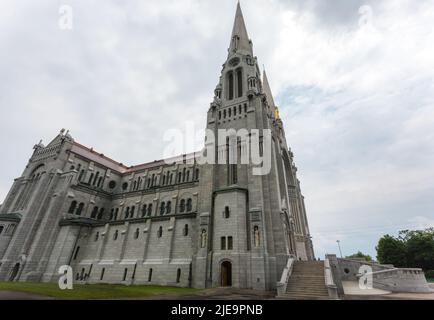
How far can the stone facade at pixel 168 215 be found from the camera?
2442 centimetres

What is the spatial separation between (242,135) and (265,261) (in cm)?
1647

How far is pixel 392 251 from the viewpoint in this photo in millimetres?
56750

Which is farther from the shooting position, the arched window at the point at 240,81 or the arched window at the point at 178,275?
the arched window at the point at 240,81

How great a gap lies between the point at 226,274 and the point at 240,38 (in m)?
43.5

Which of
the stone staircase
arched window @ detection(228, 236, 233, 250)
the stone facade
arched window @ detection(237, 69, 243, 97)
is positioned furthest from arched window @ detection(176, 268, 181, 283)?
arched window @ detection(237, 69, 243, 97)

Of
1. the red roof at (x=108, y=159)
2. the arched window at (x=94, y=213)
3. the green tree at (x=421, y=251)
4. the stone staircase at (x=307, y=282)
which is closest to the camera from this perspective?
the stone staircase at (x=307, y=282)

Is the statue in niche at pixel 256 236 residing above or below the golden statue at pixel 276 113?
below

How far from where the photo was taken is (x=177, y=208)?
A: 36.0 meters

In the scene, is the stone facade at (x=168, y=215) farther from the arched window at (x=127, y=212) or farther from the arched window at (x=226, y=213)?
the arched window at (x=127, y=212)

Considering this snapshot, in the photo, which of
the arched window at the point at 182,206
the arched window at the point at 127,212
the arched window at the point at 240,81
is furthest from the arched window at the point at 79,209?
the arched window at the point at 240,81

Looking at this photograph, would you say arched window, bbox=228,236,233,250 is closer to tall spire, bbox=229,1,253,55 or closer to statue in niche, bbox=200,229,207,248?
statue in niche, bbox=200,229,207,248

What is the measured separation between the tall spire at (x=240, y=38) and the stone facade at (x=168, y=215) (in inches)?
10.6

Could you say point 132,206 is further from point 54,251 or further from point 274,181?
point 274,181
